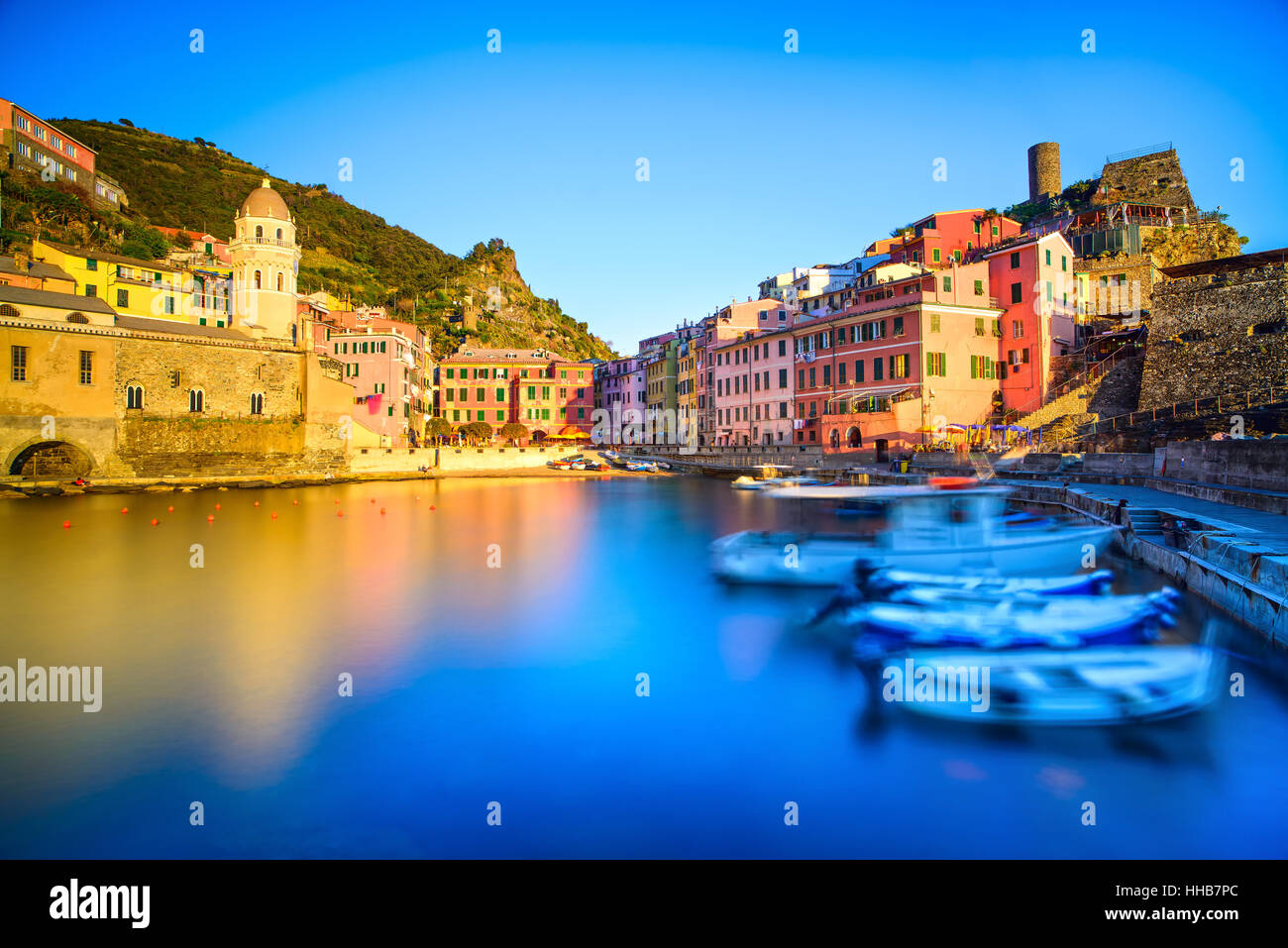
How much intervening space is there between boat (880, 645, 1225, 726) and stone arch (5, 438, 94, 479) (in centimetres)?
4687

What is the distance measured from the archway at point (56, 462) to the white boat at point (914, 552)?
3930 cm

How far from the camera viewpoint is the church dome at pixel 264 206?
51531 millimetres

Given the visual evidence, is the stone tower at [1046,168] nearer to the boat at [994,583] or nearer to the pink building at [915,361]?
the pink building at [915,361]

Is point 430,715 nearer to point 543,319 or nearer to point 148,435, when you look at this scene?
point 148,435

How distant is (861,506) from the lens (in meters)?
29.2

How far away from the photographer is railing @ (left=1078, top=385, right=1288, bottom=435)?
27.0 meters

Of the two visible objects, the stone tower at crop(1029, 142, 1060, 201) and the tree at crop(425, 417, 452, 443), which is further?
the stone tower at crop(1029, 142, 1060, 201)

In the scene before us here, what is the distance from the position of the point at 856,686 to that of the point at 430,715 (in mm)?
5194

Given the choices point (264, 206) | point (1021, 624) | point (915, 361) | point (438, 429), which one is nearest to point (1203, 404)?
point (915, 361)

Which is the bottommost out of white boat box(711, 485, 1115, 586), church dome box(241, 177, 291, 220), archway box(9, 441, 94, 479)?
white boat box(711, 485, 1115, 586)

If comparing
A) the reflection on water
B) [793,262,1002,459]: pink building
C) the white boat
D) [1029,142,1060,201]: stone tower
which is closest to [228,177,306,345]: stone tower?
[793,262,1002,459]: pink building

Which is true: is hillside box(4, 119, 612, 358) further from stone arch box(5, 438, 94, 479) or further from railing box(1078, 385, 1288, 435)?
railing box(1078, 385, 1288, 435)
